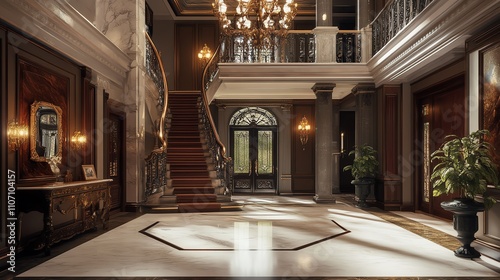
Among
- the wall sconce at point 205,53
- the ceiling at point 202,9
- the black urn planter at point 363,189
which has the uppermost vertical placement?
the ceiling at point 202,9

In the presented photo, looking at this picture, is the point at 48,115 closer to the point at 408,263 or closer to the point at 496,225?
the point at 408,263

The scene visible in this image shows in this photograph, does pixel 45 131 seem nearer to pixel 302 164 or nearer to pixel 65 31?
pixel 65 31

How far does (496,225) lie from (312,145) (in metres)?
10.1

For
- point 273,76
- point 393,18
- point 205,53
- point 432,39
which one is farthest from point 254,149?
point 432,39

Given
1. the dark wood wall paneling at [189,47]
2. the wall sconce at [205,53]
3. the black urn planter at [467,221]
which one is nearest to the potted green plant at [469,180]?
the black urn planter at [467,221]

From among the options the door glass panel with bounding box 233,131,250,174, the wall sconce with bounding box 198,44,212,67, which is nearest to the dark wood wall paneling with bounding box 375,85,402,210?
the door glass panel with bounding box 233,131,250,174

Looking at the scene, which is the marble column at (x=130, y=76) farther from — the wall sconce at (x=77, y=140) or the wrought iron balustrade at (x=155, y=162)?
the wall sconce at (x=77, y=140)

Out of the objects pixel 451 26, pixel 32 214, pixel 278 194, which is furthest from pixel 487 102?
pixel 278 194

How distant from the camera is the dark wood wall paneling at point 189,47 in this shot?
16219mm

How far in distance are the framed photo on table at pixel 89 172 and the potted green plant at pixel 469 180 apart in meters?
5.27

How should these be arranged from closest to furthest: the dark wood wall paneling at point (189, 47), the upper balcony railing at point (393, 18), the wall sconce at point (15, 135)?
the wall sconce at point (15, 135), the upper balcony railing at point (393, 18), the dark wood wall paneling at point (189, 47)

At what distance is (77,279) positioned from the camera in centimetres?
456

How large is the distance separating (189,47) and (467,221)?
12426mm

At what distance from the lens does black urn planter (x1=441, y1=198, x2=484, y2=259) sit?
555cm
